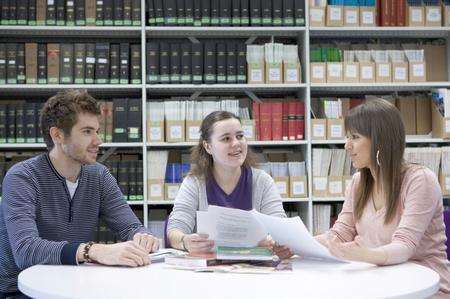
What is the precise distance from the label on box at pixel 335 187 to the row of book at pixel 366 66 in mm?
730

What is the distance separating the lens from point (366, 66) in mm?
4281

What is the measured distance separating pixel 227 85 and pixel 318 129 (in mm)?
719

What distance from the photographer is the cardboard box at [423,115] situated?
4.39 metres

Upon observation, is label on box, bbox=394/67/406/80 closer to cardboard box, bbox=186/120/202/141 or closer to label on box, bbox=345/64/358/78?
label on box, bbox=345/64/358/78

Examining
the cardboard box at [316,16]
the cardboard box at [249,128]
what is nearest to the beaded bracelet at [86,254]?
the cardboard box at [249,128]


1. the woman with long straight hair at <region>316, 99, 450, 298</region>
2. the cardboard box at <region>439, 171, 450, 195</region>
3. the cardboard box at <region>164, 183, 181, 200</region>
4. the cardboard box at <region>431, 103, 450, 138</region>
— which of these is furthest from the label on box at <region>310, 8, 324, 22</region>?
the woman with long straight hair at <region>316, 99, 450, 298</region>

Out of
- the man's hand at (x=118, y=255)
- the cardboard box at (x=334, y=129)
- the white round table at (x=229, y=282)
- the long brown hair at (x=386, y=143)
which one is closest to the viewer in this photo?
the white round table at (x=229, y=282)

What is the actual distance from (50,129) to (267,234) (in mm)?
864

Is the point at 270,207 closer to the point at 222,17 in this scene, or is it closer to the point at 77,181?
the point at 77,181

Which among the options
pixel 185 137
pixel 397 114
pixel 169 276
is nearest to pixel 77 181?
pixel 169 276

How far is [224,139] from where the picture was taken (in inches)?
102

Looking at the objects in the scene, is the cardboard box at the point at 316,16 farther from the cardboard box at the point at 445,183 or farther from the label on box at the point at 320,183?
the cardboard box at the point at 445,183

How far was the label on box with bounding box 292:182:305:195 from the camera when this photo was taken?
13.8ft

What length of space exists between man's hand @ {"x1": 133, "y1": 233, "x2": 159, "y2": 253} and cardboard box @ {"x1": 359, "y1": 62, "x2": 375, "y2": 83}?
8.83 ft
